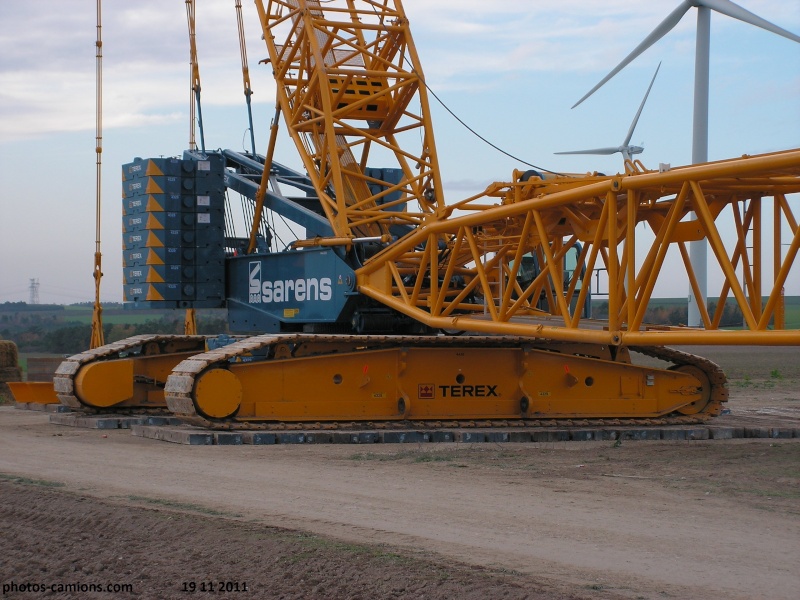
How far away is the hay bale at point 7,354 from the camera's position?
2967 cm

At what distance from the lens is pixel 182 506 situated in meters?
11.5

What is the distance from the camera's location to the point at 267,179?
21453 mm

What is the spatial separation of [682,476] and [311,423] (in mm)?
6501

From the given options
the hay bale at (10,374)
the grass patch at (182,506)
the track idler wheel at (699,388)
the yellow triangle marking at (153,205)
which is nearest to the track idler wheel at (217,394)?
the yellow triangle marking at (153,205)

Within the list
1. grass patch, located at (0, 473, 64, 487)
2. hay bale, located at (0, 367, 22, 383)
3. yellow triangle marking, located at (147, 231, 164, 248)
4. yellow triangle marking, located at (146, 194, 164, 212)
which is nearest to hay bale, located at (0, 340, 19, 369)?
hay bale, located at (0, 367, 22, 383)

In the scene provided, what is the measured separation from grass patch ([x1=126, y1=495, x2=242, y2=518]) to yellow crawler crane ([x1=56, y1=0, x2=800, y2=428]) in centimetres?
510

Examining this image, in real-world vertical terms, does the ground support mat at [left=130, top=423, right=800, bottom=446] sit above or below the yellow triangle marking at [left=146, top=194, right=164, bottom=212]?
below

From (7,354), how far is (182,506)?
20.1m

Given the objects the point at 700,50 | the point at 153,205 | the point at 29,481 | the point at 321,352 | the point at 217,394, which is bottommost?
the point at 29,481

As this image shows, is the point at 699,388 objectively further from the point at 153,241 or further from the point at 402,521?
the point at 402,521

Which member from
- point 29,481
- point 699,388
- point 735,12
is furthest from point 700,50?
point 29,481

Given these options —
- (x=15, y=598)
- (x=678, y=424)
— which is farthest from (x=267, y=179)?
(x=15, y=598)

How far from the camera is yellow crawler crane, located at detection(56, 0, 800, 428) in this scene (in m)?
13.9

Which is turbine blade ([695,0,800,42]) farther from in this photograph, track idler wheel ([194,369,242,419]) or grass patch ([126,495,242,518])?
grass patch ([126,495,242,518])
